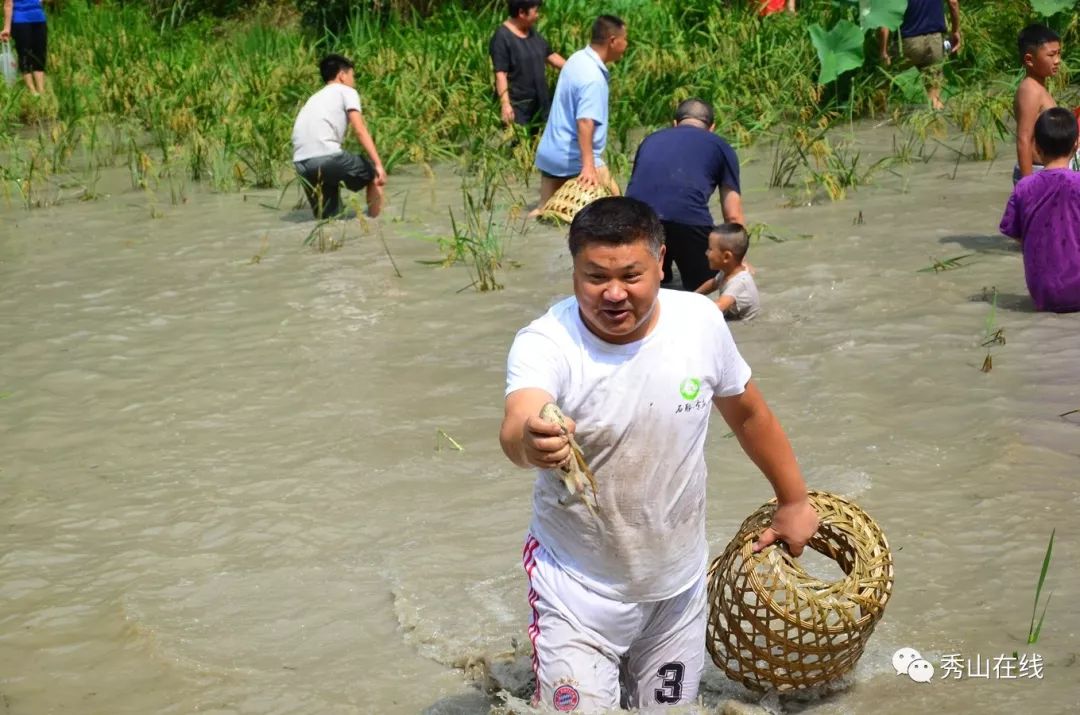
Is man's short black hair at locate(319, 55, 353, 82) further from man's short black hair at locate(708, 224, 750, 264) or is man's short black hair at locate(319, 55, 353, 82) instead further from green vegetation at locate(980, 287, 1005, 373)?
green vegetation at locate(980, 287, 1005, 373)

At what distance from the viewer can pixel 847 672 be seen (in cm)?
379

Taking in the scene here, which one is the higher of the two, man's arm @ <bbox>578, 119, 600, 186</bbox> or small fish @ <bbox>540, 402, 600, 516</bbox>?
small fish @ <bbox>540, 402, 600, 516</bbox>

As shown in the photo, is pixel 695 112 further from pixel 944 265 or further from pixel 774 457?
pixel 774 457

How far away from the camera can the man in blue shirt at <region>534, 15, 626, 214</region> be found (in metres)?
8.76

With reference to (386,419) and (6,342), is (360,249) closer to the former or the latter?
(6,342)

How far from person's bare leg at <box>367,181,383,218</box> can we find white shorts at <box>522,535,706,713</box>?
6889mm

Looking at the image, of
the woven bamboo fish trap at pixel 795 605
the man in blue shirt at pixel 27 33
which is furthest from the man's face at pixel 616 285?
the man in blue shirt at pixel 27 33

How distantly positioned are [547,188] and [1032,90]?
3.16 m

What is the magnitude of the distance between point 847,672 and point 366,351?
3.79 meters

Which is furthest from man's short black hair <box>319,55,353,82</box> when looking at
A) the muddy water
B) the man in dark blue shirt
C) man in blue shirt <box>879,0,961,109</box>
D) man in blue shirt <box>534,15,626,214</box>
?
man in blue shirt <box>879,0,961,109</box>

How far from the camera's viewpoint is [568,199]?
9.04 metres

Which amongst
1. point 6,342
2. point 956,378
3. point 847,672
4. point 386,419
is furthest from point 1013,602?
point 6,342

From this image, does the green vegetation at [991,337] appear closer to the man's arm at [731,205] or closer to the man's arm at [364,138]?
the man's arm at [731,205]

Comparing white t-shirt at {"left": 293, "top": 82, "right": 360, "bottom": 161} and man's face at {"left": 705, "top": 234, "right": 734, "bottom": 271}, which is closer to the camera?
man's face at {"left": 705, "top": 234, "right": 734, "bottom": 271}
